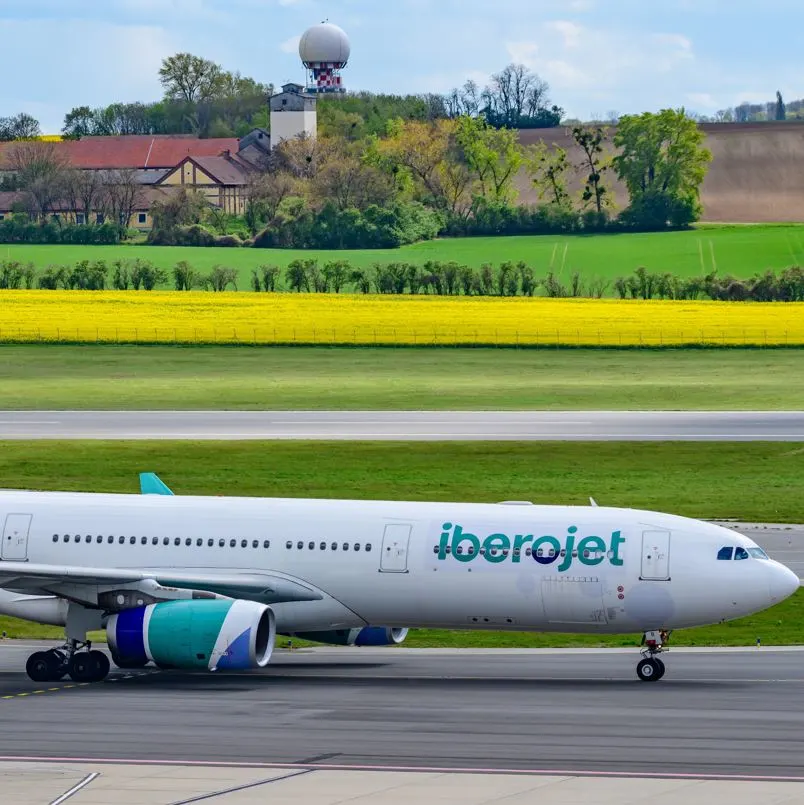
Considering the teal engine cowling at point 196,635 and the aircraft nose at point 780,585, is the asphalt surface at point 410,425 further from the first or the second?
the teal engine cowling at point 196,635

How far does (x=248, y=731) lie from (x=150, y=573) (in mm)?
8227

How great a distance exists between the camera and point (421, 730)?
3488 cm

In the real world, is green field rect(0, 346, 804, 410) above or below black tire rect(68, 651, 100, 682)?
above

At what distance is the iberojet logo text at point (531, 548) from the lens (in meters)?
40.1

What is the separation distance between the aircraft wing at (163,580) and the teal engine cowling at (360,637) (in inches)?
70.2

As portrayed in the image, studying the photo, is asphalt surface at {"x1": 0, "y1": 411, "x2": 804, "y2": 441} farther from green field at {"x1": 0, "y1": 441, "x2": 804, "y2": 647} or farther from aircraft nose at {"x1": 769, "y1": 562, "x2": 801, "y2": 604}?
aircraft nose at {"x1": 769, "y1": 562, "x2": 801, "y2": 604}

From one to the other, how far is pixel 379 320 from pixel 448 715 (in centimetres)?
11289

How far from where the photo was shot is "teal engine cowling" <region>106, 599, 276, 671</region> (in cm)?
3969

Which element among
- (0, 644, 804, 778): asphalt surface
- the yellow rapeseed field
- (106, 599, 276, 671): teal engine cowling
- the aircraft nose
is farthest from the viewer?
the yellow rapeseed field

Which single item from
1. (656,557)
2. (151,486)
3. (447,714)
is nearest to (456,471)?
(151,486)

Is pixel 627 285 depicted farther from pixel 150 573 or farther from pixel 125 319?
pixel 150 573

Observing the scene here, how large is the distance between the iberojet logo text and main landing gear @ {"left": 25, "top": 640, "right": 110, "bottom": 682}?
28.1ft

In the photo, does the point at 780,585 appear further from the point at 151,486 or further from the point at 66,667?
the point at 151,486

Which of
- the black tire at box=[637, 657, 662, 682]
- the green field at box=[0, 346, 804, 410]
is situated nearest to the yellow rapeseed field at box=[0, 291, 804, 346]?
the green field at box=[0, 346, 804, 410]
